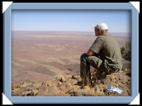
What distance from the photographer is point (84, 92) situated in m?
5.98

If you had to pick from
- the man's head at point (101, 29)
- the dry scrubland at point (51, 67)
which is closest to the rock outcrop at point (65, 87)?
the dry scrubland at point (51, 67)

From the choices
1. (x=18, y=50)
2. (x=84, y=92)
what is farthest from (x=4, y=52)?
(x=84, y=92)

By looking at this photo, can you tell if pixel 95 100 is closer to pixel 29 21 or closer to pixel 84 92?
pixel 84 92

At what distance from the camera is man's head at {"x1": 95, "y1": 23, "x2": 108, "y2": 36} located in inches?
235

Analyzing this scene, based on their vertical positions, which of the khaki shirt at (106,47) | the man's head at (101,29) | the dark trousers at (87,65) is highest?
the man's head at (101,29)

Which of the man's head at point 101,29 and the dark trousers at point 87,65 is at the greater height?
the man's head at point 101,29

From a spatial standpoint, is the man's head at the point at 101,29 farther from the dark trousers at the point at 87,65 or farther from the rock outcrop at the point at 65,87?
the rock outcrop at the point at 65,87

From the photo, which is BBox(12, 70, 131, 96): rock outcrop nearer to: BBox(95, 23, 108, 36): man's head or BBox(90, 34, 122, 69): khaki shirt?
BBox(90, 34, 122, 69): khaki shirt

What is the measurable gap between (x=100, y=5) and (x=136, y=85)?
0.47 meters

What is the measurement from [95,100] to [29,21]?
0.56 m

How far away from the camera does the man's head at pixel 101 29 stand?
19.6ft

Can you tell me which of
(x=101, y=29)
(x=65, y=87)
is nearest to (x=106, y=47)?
(x=101, y=29)

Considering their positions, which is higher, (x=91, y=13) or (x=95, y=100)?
(x=91, y=13)

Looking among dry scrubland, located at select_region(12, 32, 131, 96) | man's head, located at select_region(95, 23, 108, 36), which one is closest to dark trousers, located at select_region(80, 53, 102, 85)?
dry scrubland, located at select_region(12, 32, 131, 96)
